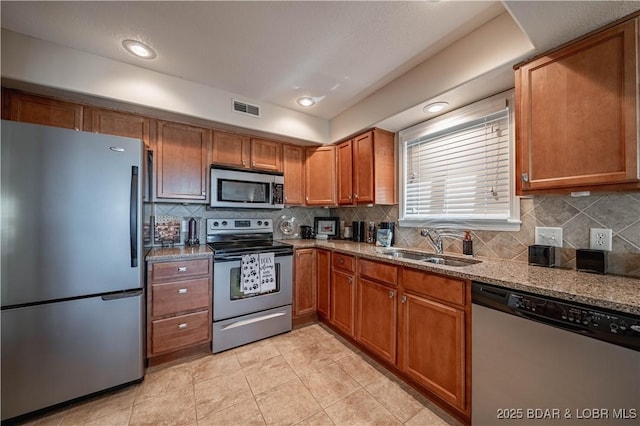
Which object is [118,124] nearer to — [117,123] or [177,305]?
[117,123]

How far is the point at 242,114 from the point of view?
2.58 metres

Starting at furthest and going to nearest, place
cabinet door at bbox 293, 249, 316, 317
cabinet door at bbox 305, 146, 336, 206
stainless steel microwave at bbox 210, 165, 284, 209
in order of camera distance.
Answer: cabinet door at bbox 305, 146, 336, 206
cabinet door at bbox 293, 249, 316, 317
stainless steel microwave at bbox 210, 165, 284, 209

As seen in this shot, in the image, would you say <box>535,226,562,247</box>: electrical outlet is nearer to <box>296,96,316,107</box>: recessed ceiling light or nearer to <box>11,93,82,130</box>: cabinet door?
<box>296,96,316,107</box>: recessed ceiling light

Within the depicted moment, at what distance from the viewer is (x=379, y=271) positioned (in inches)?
79.1

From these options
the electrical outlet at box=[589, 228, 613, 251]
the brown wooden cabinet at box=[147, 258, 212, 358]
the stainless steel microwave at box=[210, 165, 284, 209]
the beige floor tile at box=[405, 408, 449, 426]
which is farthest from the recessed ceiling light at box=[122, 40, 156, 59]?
the electrical outlet at box=[589, 228, 613, 251]

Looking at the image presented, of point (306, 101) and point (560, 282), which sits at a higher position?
A: point (306, 101)

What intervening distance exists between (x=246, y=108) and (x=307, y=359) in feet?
8.41

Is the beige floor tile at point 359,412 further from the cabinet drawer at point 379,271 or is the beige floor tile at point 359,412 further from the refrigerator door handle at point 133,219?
the refrigerator door handle at point 133,219

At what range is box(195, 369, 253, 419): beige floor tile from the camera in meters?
1.60

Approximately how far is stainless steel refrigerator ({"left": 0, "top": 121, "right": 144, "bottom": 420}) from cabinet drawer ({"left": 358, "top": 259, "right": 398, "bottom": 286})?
1766 millimetres

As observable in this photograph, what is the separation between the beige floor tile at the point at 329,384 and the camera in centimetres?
169

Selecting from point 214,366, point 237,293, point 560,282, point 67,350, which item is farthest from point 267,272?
point 560,282

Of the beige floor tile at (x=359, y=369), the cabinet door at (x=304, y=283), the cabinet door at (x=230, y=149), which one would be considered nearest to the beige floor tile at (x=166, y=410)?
the beige floor tile at (x=359, y=369)

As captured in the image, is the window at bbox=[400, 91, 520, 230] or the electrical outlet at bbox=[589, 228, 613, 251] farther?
the window at bbox=[400, 91, 520, 230]
